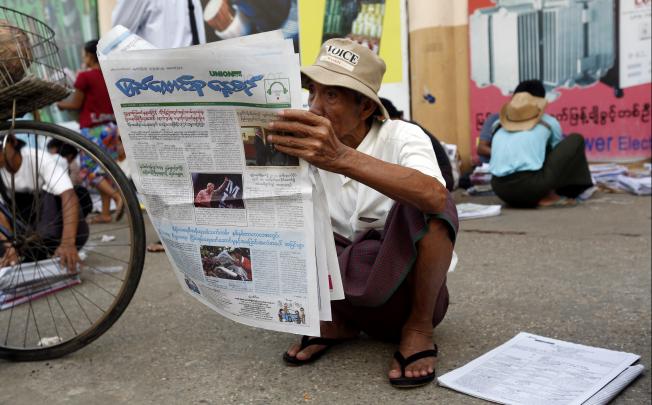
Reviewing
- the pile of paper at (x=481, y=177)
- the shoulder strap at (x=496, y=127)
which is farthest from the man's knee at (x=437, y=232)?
the pile of paper at (x=481, y=177)

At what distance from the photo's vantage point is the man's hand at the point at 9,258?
2389 millimetres

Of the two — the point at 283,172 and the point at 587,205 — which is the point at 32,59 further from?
the point at 587,205

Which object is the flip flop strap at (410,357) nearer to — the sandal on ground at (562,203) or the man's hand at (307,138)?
the man's hand at (307,138)

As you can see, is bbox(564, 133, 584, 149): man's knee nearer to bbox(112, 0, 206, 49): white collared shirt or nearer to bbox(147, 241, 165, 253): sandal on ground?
bbox(112, 0, 206, 49): white collared shirt

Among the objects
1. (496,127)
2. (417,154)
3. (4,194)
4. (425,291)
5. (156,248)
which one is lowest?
(156,248)

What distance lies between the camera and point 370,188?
6.54ft

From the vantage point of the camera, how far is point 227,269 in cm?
172

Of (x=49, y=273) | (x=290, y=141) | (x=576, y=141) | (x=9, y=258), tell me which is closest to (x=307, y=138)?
(x=290, y=141)

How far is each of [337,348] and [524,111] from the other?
317 cm

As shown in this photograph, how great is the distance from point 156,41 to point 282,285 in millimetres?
2610

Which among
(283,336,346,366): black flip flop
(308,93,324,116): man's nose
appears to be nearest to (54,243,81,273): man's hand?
(283,336,346,366): black flip flop

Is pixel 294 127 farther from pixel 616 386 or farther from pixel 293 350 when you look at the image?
pixel 616 386

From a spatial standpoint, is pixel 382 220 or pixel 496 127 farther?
pixel 496 127

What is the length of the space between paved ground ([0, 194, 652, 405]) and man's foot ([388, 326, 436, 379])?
1.8 inches
